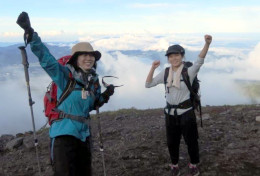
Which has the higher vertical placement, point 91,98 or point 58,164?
point 91,98

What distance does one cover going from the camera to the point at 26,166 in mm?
8273

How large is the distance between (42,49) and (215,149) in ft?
18.1

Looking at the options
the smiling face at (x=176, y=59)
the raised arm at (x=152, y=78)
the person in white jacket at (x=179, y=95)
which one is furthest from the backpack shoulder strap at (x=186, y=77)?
the raised arm at (x=152, y=78)

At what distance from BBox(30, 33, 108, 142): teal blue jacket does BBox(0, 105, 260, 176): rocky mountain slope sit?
298 centimetres

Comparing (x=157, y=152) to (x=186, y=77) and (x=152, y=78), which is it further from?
(x=186, y=77)

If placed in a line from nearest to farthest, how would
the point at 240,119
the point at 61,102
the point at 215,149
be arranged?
the point at 61,102 → the point at 215,149 → the point at 240,119

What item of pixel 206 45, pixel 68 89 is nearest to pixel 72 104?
pixel 68 89

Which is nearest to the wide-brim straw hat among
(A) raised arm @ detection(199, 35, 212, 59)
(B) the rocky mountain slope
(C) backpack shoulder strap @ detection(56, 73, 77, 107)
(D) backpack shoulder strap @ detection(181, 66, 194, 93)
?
(C) backpack shoulder strap @ detection(56, 73, 77, 107)

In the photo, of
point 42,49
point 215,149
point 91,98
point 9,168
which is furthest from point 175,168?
point 9,168

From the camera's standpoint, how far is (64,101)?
4.34 m

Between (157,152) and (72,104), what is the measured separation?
4.25m

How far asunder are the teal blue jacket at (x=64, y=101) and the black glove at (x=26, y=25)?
0.10 meters

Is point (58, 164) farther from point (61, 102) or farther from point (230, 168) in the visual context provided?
point (230, 168)

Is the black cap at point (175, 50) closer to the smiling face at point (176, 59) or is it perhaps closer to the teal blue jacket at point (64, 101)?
the smiling face at point (176, 59)
